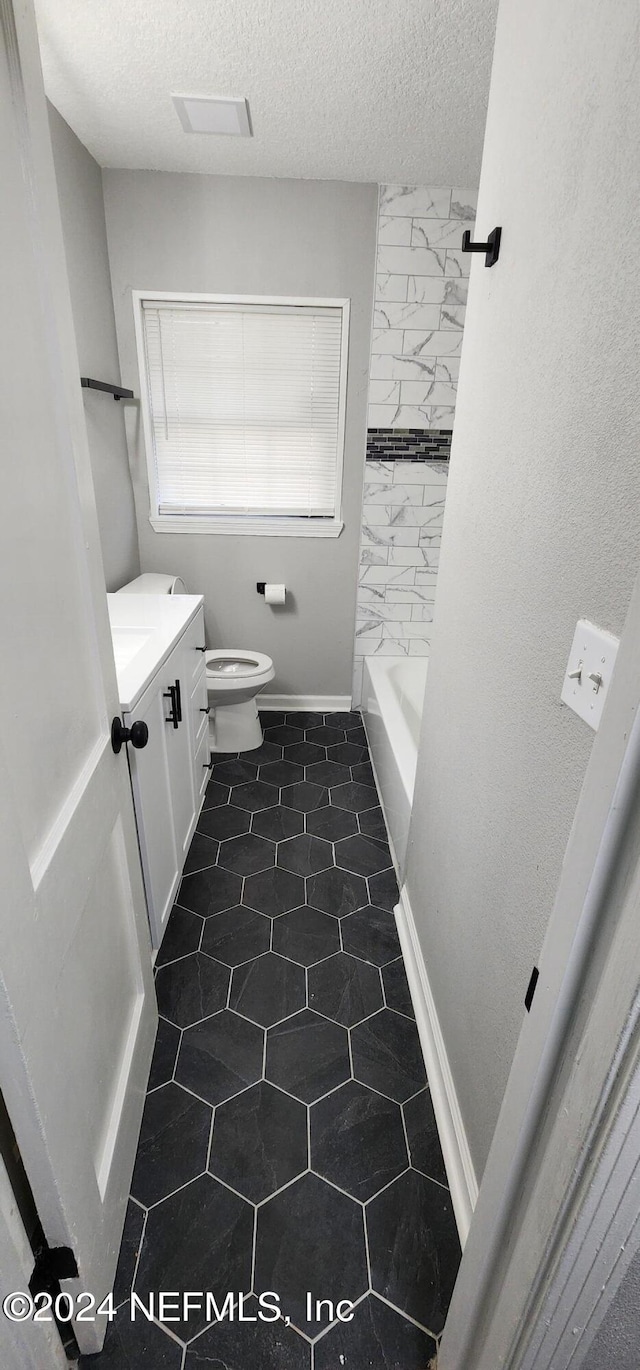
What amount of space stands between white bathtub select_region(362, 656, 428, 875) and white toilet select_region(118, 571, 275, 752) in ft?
1.80

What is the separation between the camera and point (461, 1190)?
1.18 m

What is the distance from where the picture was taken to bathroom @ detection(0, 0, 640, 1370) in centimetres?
72

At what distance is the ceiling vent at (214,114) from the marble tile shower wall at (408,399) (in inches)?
27.0

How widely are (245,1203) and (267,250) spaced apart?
10.6 ft

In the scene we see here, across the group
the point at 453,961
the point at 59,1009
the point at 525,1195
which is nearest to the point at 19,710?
the point at 59,1009

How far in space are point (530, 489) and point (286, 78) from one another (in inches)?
71.6

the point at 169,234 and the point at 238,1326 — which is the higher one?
the point at 169,234

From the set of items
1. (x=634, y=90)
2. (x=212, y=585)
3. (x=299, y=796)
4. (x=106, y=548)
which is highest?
(x=634, y=90)

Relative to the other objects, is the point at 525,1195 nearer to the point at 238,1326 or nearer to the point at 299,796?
the point at 238,1326

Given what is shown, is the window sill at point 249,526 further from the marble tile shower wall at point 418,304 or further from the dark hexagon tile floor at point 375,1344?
the dark hexagon tile floor at point 375,1344

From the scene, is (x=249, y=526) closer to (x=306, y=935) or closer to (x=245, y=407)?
(x=245, y=407)

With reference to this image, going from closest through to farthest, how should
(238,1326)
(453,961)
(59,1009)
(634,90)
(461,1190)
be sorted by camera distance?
(634,90) → (59,1009) → (238,1326) → (461,1190) → (453,961)

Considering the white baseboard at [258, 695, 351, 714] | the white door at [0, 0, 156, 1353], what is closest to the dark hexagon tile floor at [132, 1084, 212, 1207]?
the white door at [0, 0, 156, 1353]

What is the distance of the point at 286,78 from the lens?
1779 mm
